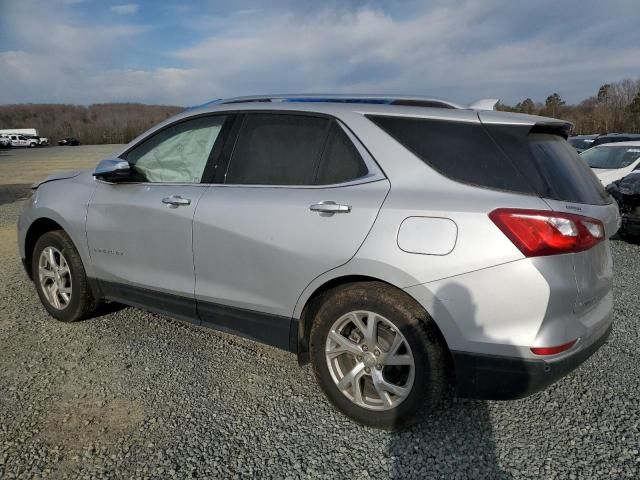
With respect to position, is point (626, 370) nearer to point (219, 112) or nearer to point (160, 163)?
point (219, 112)

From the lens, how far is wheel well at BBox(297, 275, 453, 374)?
8.18ft

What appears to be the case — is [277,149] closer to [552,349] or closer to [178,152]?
[178,152]

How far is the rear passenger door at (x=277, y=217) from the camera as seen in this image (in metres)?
2.62

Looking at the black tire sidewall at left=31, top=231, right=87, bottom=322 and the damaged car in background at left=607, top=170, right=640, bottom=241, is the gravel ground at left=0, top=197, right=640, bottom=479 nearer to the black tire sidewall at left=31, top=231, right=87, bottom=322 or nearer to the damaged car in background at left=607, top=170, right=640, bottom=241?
the black tire sidewall at left=31, top=231, right=87, bottom=322

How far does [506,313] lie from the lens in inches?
88.7

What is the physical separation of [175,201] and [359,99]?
128 cm

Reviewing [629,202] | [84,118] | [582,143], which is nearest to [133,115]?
[84,118]

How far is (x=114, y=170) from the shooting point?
11.3 feet

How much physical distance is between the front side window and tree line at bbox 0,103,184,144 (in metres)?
85.0

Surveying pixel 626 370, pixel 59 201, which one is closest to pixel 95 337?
pixel 59 201

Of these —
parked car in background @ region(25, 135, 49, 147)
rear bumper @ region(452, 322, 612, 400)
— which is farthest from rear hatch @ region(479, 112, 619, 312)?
parked car in background @ region(25, 135, 49, 147)

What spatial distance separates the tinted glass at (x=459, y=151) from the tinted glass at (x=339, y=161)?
0.72 ft

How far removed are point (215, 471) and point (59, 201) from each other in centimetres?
257

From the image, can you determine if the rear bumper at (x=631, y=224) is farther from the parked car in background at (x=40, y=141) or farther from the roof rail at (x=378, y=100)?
the parked car in background at (x=40, y=141)
